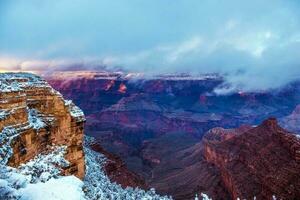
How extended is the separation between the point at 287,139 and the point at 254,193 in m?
24.0

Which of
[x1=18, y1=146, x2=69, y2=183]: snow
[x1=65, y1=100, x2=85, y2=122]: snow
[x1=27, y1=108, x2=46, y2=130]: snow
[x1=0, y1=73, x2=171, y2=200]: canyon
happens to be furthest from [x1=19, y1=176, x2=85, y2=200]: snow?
[x1=65, y1=100, x2=85, y2=122]: snow

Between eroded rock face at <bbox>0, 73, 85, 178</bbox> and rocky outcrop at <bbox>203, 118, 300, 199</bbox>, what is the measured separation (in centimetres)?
6511

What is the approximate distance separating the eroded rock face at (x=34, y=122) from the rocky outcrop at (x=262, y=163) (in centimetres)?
6511

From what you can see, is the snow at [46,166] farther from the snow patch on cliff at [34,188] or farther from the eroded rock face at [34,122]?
the snow patch on cliff at [34,188]

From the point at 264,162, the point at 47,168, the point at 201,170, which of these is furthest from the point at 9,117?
the point at 201,170

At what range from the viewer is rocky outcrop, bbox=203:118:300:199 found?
98.6 m

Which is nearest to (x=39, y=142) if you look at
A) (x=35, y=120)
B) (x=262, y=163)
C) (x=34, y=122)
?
(x=34, y=122)

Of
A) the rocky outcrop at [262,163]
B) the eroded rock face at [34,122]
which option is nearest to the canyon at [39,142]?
the eroded rock face at [34,122]

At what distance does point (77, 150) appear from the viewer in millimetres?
34875

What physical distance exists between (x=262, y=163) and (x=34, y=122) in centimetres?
10259

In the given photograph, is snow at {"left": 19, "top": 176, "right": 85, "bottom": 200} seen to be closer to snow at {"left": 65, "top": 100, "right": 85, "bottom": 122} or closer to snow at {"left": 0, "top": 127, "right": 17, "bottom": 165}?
snow at {"left": 0, "top": 127, "right": 17, "bottom": 165}

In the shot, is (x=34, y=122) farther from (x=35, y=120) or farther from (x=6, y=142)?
(x=6, y=142)

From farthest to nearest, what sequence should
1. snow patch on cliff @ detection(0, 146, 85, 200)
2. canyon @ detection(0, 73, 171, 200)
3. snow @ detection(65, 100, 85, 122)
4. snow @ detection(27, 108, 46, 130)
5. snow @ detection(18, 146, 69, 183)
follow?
snow @ detection(65, 100, 85, 122)
snow @ detection(27, 108, 46, 130)
snow @ detection(18, 146, 69, 183)
canyon @ detection(0, 73, 171, 200)
snow patch on cliff @ detection(0, 146, 85, 200)

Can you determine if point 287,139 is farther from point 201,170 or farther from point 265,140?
point 201,170
